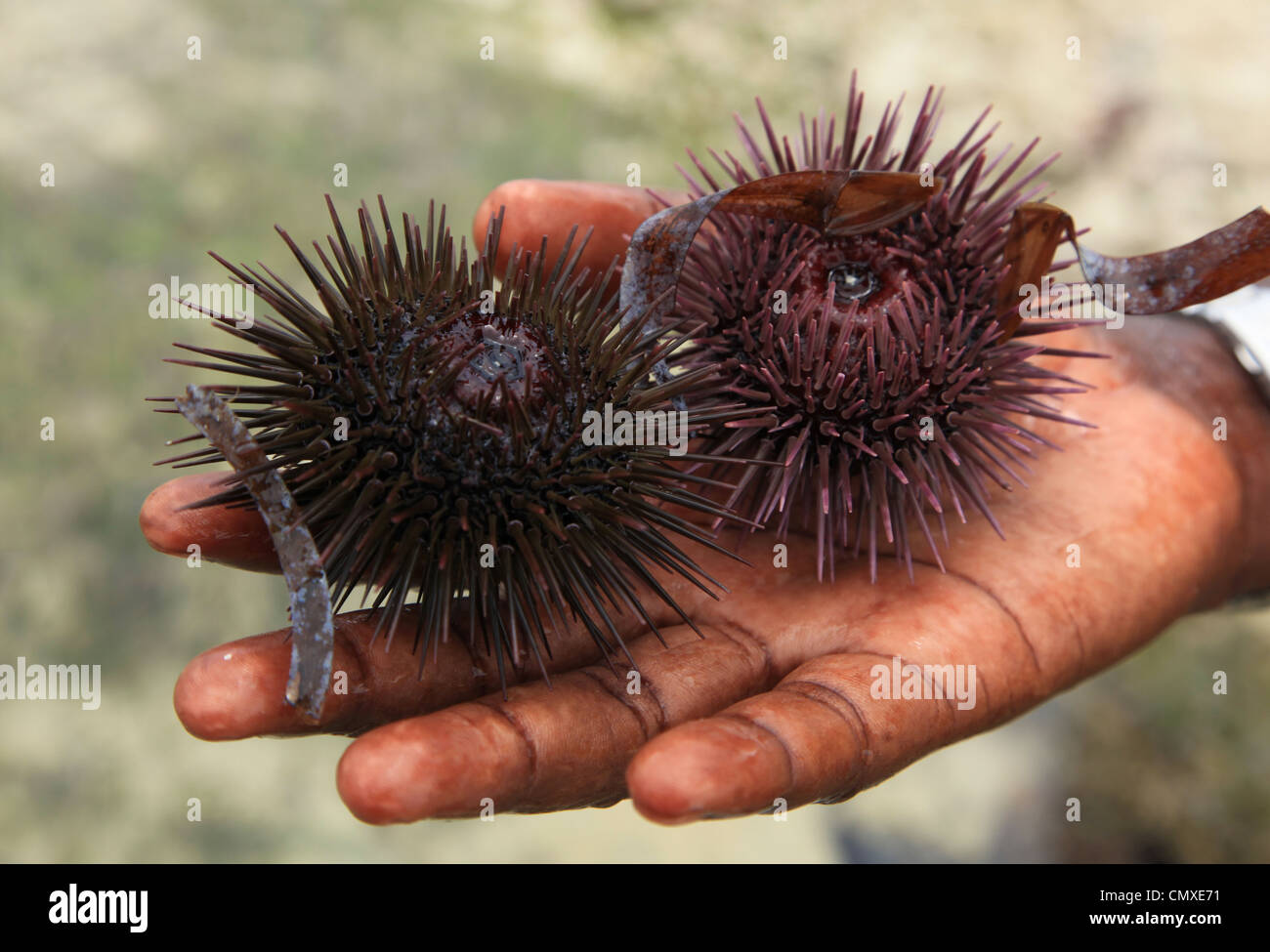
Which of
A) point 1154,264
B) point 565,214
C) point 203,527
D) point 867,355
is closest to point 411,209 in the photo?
point 565,214

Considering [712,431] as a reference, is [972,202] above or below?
above

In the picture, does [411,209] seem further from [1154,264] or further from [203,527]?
[1154,264]

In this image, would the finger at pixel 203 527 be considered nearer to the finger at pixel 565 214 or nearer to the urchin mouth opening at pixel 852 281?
the finger at pixel 565 214

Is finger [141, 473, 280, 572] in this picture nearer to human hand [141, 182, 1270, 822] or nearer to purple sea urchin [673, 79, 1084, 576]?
human hand [141, 182, 1270, 822]

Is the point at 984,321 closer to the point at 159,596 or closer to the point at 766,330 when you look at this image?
the point at 766,330

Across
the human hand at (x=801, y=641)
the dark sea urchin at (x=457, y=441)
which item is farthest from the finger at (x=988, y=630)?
the dark sea urchin at (x=457, y=441)

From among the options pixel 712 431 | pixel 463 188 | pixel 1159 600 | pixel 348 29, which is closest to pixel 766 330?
pixel 712 431

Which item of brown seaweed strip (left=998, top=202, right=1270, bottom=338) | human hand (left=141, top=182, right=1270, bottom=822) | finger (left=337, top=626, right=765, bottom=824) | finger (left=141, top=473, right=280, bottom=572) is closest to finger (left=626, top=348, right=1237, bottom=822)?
human hand (left=141, top=182, right=1270, bottom=822)
